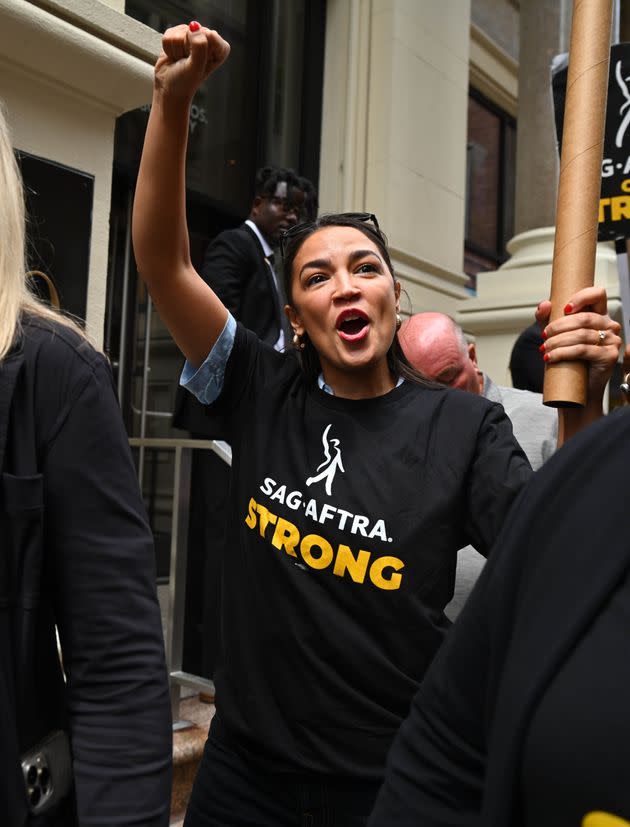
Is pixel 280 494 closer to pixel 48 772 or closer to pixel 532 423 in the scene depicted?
pixel 48 772

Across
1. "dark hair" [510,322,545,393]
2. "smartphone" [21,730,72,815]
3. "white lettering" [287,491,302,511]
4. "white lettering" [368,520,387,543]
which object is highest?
"dark hair" [510,322,545,393]

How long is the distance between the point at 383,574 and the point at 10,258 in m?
0.90

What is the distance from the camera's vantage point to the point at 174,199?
1851 mm

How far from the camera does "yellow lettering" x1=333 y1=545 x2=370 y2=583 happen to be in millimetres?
1731

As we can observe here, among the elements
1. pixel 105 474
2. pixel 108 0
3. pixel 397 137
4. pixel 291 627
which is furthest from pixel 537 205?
pixel 105 474

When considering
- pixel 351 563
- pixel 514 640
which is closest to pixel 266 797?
pixel 351 563

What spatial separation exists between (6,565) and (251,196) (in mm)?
5240

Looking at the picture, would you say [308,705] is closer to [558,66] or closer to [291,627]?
[291,627]

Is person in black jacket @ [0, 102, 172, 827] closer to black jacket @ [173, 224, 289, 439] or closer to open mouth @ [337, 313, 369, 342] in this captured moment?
open mouth @ [337, 313, 369, 342]

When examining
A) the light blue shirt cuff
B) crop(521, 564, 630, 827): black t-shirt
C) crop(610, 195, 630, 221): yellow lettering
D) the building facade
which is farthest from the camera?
the building facade

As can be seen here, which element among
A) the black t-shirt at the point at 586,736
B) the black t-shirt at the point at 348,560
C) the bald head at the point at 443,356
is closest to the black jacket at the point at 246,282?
the bald head at the point at 443,356

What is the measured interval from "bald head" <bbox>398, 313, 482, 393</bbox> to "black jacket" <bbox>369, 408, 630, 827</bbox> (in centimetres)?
163

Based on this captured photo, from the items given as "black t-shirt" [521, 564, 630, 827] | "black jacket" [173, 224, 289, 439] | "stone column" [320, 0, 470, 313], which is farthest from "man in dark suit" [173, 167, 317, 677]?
"black t-shirt" [521, 564, 630, 827]

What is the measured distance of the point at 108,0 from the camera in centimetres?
342
